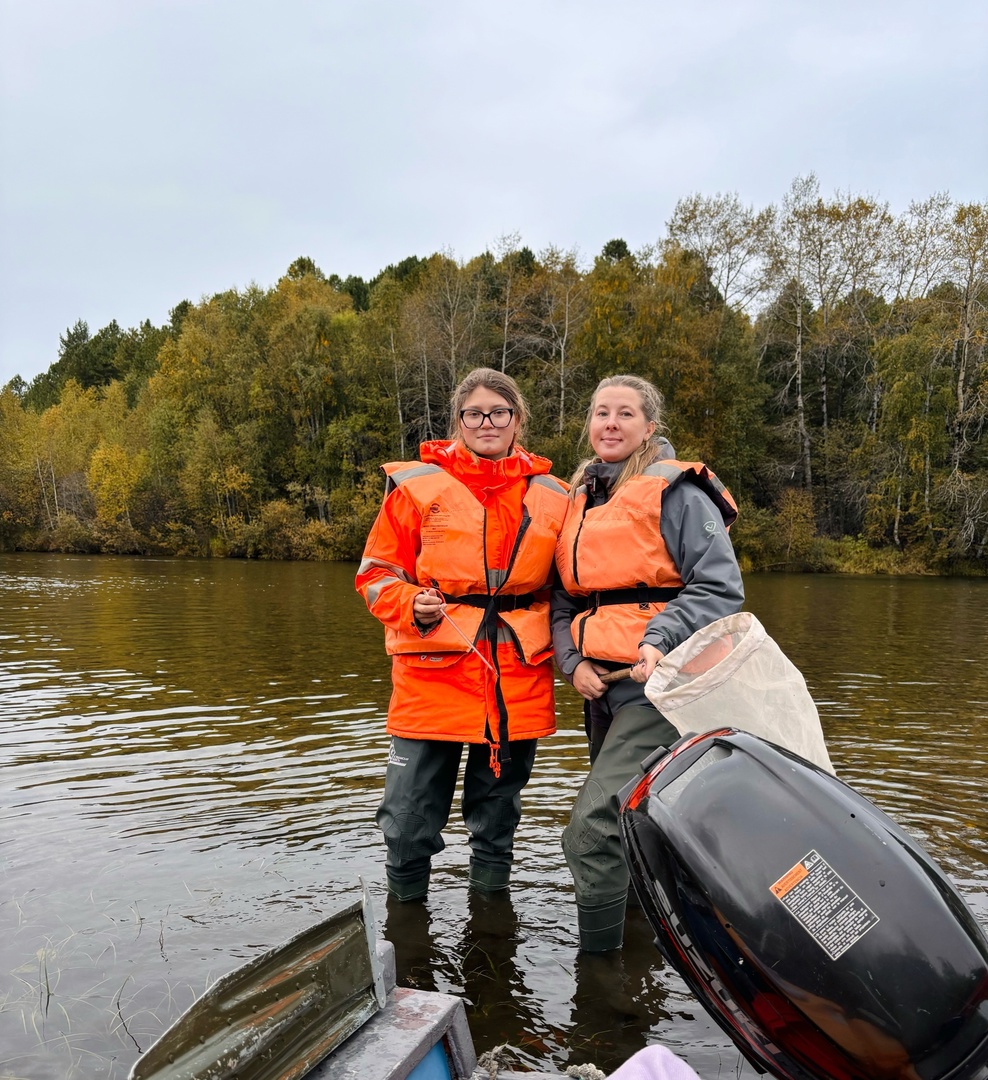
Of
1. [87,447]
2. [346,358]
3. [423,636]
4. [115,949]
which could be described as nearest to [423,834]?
[423,636]

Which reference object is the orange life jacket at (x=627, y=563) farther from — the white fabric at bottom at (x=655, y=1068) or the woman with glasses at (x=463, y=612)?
the white fabric at bottom at (x=655, y=1068)

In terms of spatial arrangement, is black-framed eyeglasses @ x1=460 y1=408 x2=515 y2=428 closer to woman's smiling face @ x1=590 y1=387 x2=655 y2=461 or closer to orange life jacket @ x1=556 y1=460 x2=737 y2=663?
woman's smiling face @ x1=590 y1=387 x2=655 y2=461

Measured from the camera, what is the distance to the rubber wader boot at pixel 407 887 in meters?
3.78

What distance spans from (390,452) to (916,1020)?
40078 millimetres

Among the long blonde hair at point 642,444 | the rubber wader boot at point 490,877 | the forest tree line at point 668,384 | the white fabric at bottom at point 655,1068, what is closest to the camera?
the white fabric at bottom at point 655,1068

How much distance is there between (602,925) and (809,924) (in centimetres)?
155

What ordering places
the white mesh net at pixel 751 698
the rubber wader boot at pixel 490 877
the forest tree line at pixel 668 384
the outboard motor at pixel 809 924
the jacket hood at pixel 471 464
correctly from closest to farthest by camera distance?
the outboard motor at pixel 809 924
the white mesh net at pixel 751 698
the jacket hood at pixel 471 464
the rubber wader boot at pixel 490 877
the forest tree line at pixel 668 384

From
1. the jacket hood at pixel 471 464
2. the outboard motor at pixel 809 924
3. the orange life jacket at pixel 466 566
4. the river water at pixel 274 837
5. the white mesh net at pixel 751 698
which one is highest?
the jacket hood at pixel 471 464

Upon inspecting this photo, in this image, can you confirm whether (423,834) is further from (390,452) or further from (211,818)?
(390,452)

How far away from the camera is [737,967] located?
203 cm

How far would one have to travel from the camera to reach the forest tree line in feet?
106

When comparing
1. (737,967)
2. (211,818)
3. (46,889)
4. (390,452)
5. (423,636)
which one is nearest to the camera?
(737,967)

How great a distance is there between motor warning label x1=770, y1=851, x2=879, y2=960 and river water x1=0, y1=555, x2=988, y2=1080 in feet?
3.99

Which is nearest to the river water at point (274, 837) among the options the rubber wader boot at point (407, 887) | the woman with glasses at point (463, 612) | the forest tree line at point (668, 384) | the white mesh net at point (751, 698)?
the rubber wader boot at point (407, 887)
